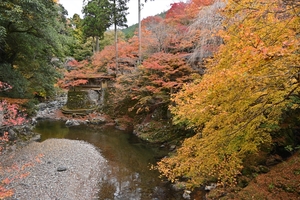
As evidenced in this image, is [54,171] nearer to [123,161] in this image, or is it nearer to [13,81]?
[123,161]

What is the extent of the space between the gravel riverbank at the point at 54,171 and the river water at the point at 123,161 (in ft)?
1.73

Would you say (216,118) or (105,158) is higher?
(216,118)

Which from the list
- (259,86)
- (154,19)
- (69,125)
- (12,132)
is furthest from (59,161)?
(154,19)

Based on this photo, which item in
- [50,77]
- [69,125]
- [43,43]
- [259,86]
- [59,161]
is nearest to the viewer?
[259,86]

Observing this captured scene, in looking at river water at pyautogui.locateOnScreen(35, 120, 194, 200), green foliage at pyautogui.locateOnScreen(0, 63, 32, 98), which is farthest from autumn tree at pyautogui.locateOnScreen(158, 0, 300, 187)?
green foliage at pyautogui.locateOnScreen(0, 63, 32, 98)

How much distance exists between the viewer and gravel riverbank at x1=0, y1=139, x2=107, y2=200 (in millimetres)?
7219

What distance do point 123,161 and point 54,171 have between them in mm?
3120

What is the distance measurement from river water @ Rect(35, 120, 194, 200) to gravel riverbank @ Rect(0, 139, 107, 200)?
53cm

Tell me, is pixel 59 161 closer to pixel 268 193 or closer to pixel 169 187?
pixel 169 187

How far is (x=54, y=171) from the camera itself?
8750mm

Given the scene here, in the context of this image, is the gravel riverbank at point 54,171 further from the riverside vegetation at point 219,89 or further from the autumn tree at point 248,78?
the autumn tree at point 248,78

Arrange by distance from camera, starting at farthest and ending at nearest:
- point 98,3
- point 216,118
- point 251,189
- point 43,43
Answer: point 98,3 < point 43,43 < point 251,189 < point 216,118

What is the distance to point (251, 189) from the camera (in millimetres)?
5570

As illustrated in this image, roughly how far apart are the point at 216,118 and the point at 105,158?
8.02 m
